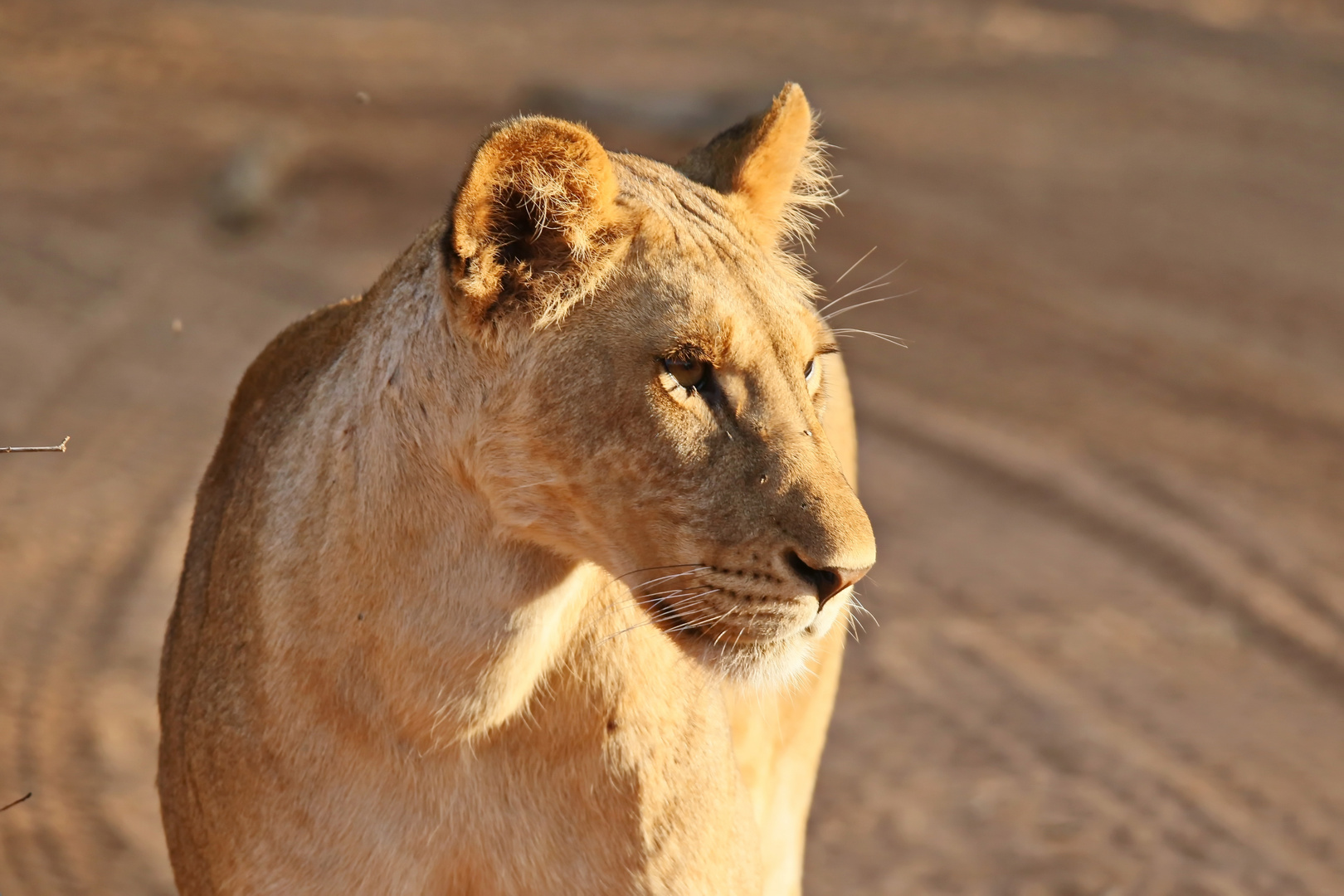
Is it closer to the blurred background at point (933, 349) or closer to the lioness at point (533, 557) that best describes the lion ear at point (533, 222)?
the lioness at point (533, 557)

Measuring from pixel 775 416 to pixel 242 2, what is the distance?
50.2 feet

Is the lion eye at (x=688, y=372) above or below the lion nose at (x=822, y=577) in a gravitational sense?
above

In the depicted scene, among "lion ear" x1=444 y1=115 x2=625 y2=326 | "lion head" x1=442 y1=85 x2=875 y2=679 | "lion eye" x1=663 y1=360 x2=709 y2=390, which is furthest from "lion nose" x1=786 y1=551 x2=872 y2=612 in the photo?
"lion ear" x1=444 y1=115 x2=625 y2=326

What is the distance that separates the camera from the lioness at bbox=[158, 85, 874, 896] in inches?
104

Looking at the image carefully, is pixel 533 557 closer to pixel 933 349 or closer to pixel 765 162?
pixel 765 162

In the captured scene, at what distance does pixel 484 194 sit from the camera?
8.47 ft

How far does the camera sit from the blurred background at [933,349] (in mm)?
6152

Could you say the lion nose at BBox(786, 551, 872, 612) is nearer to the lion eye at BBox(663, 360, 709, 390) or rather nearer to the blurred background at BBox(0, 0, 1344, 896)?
the lion eye at BBox(663, 360, 709, 390)

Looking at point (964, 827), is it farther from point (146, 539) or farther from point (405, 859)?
point (146, 539)

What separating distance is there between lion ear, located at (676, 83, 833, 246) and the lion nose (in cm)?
90

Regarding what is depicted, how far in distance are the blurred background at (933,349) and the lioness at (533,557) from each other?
8.33 feet

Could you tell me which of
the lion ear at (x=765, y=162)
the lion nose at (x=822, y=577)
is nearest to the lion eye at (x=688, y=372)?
the lion nose at (x=822, y=577)

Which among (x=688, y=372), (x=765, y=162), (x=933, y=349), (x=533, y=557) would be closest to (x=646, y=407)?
(x=688, y=372)

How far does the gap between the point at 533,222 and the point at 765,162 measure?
825 millimetres
